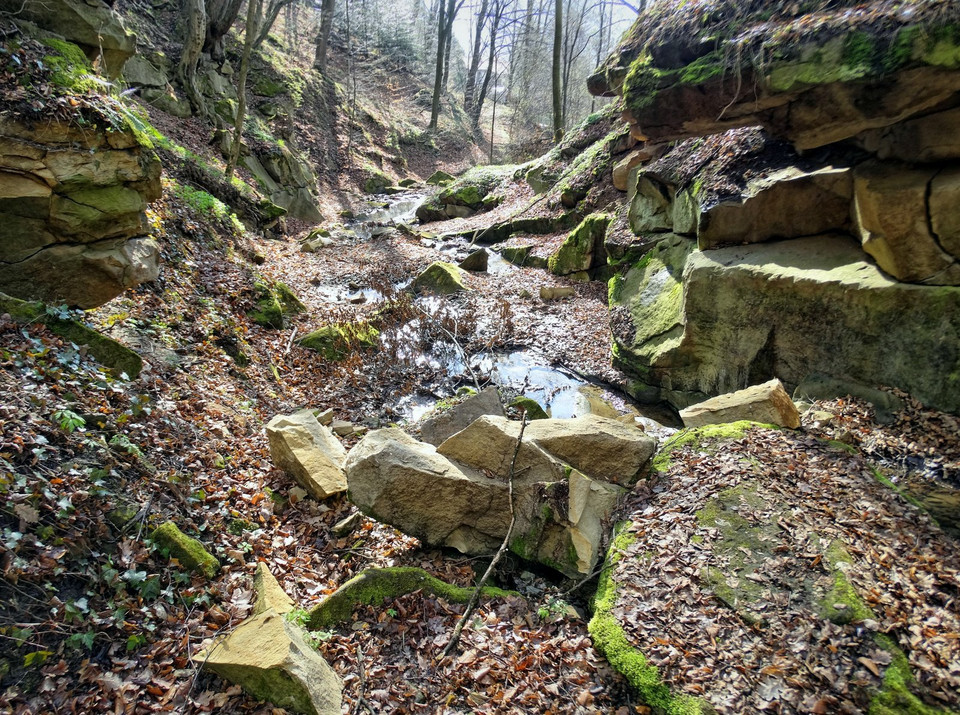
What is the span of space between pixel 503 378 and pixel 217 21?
16707 mm

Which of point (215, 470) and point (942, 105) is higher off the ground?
point (942, 105)

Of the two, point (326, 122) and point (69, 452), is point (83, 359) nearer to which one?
point (69, 452)

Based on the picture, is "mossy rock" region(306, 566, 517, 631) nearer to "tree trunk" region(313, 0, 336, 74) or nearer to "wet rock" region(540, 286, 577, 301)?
"wet rock" region(540, 286, 577, 301)

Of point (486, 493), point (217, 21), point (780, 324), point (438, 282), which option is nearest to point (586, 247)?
point (438, 282)

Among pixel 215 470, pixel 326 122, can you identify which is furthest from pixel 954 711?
pixel 326 122

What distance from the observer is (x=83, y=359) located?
5289 millimetres

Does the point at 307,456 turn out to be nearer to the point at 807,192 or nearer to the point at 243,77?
the point at 807,192

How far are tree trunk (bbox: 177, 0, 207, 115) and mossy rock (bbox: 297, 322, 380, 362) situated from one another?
10749 mm

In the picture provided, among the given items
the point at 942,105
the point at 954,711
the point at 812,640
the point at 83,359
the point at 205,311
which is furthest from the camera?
the point at 205,311

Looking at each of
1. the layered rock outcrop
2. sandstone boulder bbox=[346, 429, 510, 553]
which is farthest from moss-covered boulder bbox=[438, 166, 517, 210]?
→ sandstone boulder bbox=[346, 429, 510, 553]

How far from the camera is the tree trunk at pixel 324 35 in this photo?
25.1m

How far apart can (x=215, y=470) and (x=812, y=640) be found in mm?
5865

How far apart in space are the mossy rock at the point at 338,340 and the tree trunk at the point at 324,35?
74.6 ft

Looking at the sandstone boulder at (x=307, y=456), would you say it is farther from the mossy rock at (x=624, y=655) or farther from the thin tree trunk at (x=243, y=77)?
the thin tree trunk at (x=243, y=77)
